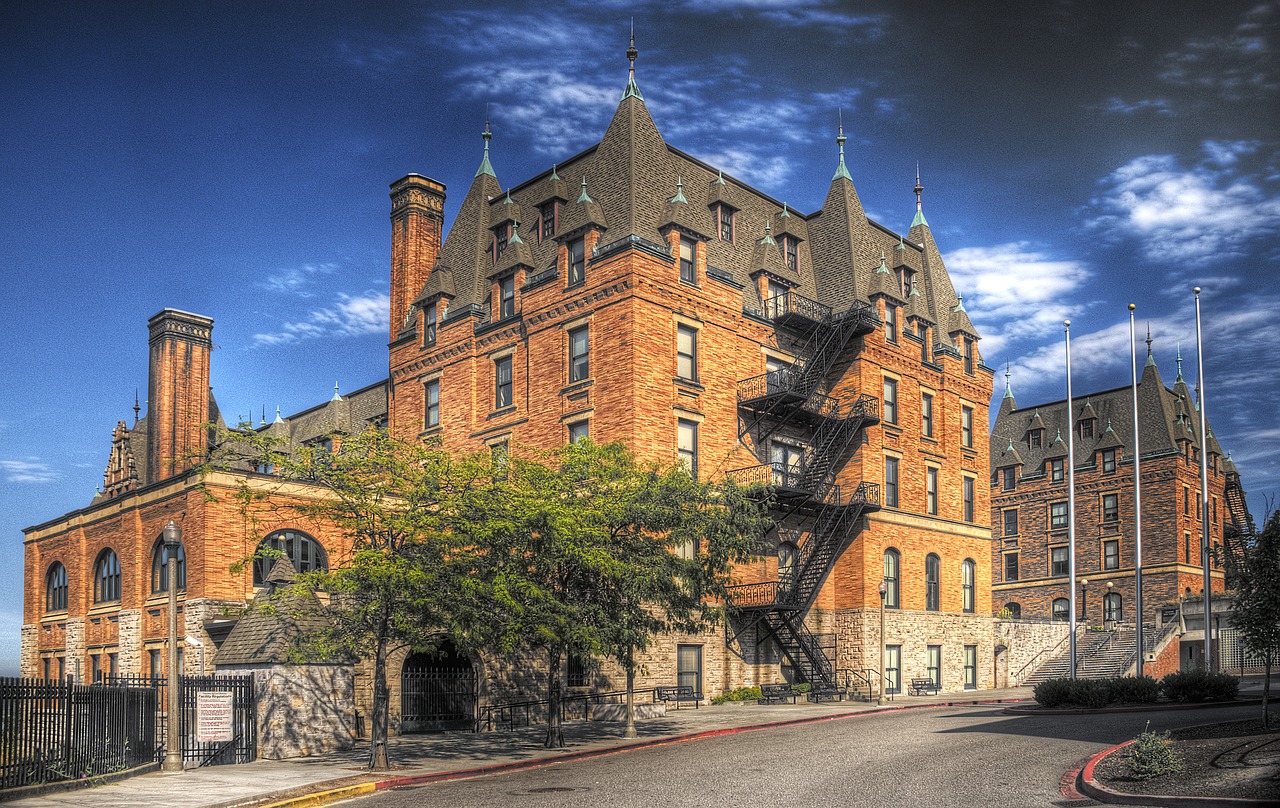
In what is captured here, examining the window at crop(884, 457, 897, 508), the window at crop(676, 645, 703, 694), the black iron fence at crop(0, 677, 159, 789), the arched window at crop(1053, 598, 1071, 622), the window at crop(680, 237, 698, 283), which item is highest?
the window at crop(680, 237, 698, 283)

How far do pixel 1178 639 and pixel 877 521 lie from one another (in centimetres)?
2376

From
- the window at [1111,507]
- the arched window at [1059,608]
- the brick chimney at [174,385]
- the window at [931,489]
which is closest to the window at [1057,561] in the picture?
the arched window at [1059,608]

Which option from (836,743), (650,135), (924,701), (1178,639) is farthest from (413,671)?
(1178,639)

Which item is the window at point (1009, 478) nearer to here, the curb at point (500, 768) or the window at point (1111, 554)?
the window at point (1111, 554)

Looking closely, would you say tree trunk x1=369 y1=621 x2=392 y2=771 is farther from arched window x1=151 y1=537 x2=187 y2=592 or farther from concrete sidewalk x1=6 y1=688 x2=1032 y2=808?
arched window x1=151 y1=537 x2=187 y2=592

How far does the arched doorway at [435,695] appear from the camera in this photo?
99.3 ft

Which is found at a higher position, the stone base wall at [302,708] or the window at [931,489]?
the window at [931,489]

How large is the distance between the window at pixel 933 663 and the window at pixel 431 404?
22.4m

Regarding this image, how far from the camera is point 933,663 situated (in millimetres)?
47031

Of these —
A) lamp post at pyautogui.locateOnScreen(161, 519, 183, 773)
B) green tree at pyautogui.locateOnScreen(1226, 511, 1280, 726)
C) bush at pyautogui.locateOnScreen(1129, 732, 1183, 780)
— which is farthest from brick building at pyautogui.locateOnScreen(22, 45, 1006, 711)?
bush at pyautogui.locateOnScreen(1129, 732, 1183, 780)

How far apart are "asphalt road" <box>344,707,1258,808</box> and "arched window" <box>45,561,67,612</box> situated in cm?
3137

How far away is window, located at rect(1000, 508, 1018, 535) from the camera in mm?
74500

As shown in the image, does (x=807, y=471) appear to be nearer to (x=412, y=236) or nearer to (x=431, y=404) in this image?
(x=431, y=404)

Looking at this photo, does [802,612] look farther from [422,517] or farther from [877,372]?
[422,517]
